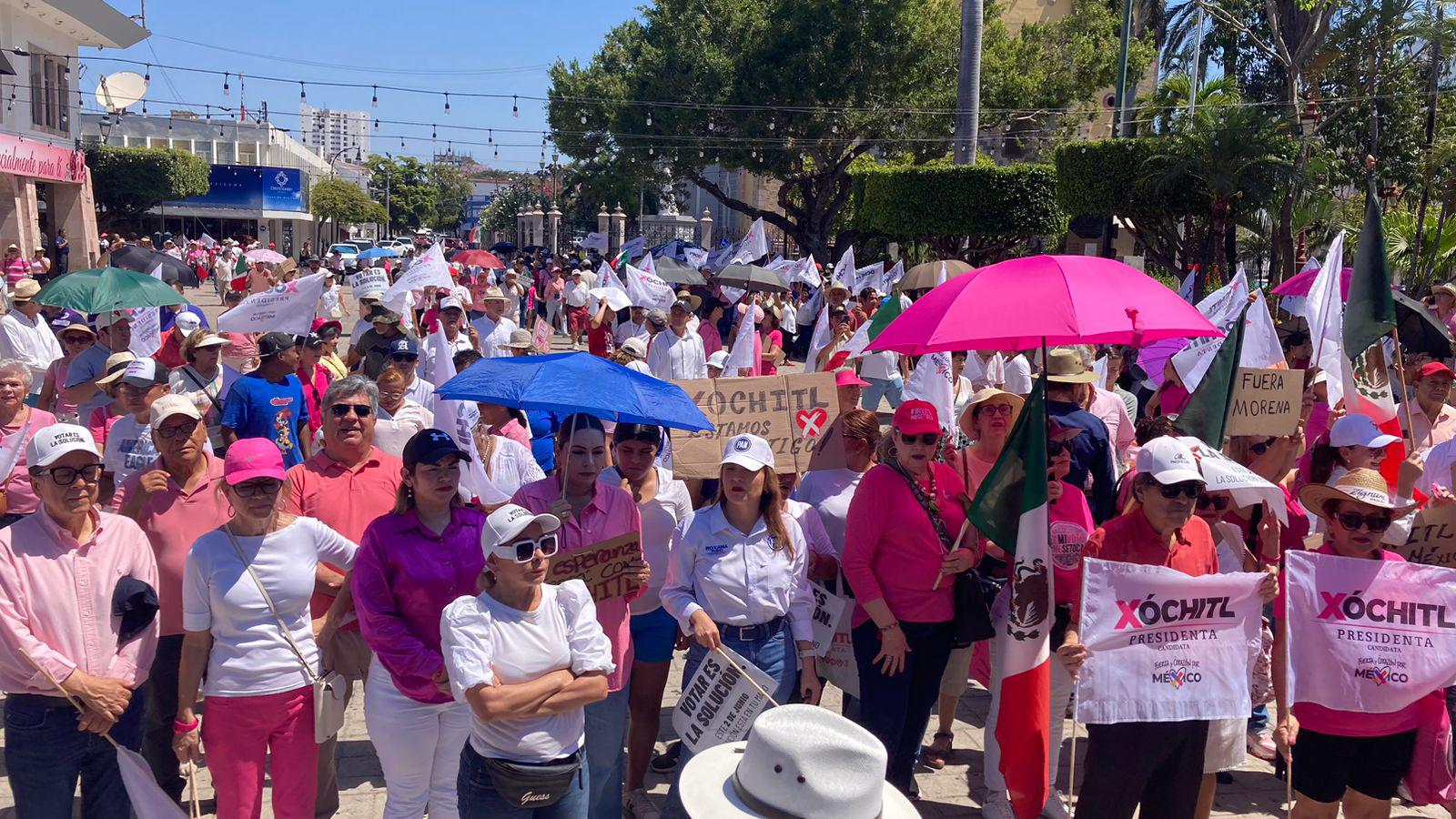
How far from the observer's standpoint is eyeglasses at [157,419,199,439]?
4.62m

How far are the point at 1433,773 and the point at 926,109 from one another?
3349 cm

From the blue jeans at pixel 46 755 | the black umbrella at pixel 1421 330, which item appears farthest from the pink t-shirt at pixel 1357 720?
the black umbrella at pixel 1421 330

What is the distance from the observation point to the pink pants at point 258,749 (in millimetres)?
4098

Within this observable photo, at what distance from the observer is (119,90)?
121 ft

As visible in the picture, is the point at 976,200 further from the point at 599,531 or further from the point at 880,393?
the point at 599,531

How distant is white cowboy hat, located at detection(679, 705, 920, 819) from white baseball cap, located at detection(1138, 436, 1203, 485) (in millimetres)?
1898

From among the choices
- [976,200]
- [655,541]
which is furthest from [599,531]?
[976,200]

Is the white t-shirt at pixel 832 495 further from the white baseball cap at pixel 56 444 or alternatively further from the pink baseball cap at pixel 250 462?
the white baseball cap at pixel 56 444

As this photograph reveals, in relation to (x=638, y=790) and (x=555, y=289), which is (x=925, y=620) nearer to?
(x=638, y=790)

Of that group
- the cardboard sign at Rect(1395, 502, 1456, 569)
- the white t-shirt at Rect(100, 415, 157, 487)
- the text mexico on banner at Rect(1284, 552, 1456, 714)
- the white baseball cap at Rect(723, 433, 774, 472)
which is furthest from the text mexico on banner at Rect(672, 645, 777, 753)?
the white t-shirt at Rect(100, 415, 157, 487)

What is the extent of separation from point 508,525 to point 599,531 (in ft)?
3.46

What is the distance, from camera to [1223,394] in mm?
5355

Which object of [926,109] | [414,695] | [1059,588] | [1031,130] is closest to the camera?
[414,695]

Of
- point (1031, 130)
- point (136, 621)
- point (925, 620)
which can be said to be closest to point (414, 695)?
point (136, 621)
